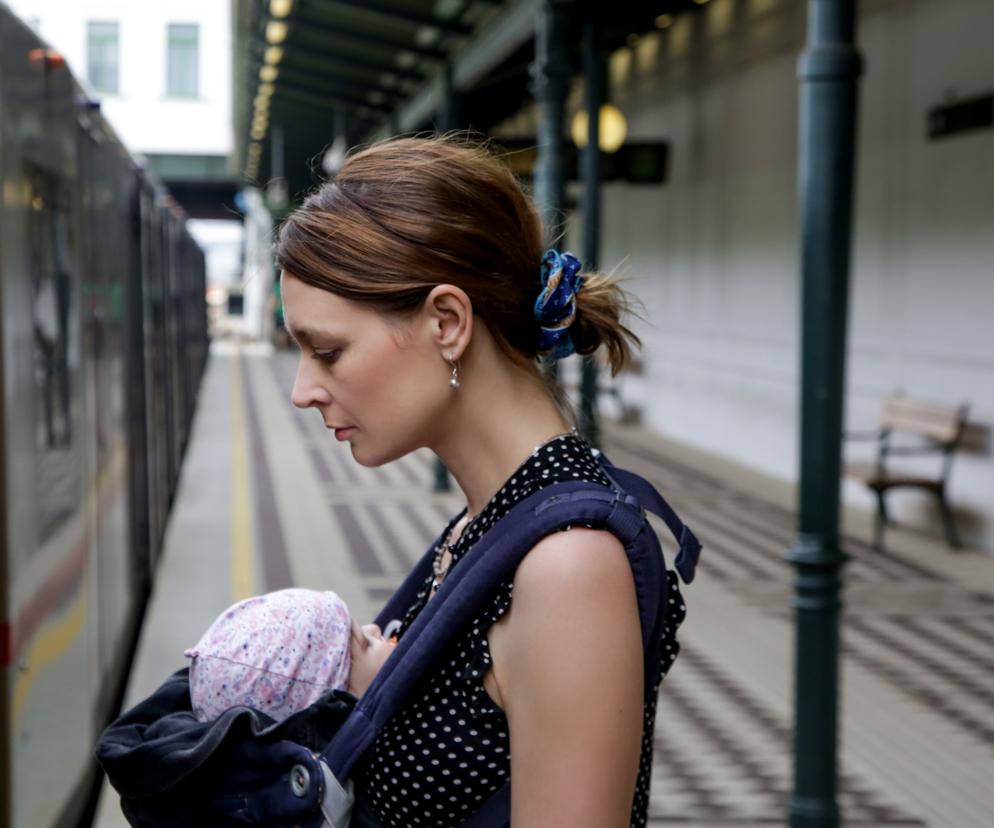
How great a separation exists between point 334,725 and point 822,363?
9.70 ft

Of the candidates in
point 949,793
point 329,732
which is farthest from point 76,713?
point 329,732

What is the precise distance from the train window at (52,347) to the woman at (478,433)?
253cm

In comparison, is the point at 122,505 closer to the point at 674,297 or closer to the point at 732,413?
the point at 732,413

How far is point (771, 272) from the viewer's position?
14.6m

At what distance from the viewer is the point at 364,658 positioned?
1798 mm

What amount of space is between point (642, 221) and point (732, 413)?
434 cm

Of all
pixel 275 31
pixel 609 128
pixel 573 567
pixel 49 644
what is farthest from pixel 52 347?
pixel 275 31

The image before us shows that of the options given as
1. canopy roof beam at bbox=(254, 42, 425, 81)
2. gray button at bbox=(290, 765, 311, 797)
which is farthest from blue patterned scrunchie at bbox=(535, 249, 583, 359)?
canopy roof beam at bbox=(254, 42, 425, 81)

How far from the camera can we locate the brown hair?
63.2 inches

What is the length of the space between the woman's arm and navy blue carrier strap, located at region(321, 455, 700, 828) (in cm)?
2

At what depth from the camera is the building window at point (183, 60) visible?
63088 mm

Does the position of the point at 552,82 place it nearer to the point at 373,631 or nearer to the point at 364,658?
the point at 373,631

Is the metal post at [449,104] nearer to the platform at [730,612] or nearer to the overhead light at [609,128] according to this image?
the overhead light at [609,128]

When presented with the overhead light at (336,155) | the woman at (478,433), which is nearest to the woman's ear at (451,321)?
the woman at (478,433)
